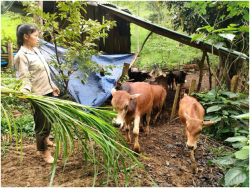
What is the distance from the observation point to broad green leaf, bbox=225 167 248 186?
2104 millimetres

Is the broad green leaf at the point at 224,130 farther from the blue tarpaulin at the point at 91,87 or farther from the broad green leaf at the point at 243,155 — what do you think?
the blue tarpaulin at the point at 91,87

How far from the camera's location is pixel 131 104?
3619mm

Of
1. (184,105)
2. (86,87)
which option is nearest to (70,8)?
(86,87)

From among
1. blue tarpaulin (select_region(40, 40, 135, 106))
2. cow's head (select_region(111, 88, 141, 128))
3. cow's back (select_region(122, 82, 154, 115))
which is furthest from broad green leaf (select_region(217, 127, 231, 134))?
blue tarpaulin (select_region(40, 40, 135, 106))

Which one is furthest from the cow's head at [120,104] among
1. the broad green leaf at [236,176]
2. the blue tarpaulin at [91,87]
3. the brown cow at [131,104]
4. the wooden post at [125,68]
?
the wooden post at [125,68]

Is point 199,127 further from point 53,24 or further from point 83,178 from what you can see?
point 53,24

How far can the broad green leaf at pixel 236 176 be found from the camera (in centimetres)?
210

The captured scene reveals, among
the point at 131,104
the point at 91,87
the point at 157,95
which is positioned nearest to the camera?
the point at 131,104

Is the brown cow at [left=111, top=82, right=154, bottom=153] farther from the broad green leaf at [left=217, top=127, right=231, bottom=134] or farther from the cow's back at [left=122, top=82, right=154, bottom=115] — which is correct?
the broad green leaf at [left=217, top=127, right=231, bottom=134]

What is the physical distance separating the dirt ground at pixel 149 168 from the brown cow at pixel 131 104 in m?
0.46

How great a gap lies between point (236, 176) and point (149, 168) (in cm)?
138

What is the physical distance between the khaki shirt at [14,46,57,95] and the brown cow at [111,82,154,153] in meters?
1.17

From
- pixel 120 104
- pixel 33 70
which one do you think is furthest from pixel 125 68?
pixel 33 70

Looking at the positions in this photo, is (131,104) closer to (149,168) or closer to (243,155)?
(149,168)
